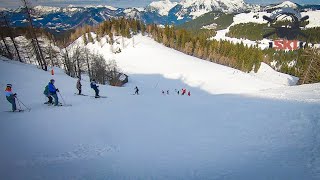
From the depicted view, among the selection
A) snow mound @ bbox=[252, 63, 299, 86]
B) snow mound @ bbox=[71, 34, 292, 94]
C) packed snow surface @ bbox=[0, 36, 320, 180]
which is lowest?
snow mound @ bbox=[252, 63, 299, 86]

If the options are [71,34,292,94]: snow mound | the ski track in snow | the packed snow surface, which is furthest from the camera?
[71,34,292,94]: snow mound

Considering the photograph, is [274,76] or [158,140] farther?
[274,76]

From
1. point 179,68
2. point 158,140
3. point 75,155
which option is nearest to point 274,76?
point 179,68

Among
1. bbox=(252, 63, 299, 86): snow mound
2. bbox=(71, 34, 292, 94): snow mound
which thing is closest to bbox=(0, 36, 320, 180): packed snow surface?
bbox=(71, 34, 292, 94): snow mound

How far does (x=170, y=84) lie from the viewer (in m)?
67.1

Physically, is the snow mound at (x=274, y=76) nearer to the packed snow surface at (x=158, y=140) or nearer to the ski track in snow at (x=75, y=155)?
the packed snow surface at (x=158, y=140)

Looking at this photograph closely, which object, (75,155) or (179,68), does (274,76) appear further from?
(75,155)

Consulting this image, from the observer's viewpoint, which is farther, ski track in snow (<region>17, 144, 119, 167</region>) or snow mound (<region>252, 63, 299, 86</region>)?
snow mound (<region>252, 63, 299, 86</region>)

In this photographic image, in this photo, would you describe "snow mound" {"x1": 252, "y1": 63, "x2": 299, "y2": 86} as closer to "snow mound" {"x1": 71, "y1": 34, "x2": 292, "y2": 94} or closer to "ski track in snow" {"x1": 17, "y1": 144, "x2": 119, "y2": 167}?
"snow mound" {"x1": 71, "y1": 34, "x2": 292, "y2": 94}

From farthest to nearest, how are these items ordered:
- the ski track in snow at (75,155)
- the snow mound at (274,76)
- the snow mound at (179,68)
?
the snow mound at (274,76)
the snow mound at (179,68)
the ski track in snow at (75,155)

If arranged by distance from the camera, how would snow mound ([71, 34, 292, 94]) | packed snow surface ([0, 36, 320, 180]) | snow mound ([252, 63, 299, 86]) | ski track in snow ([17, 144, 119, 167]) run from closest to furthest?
packed snow surface ([0, 36, 320, 180]), ski track in snow ([17, 144, 119, 167]), snow mound ([71, 34, 292, 94]), snow mound ([252, 63, 299, 86])

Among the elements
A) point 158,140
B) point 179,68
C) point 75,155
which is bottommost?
point 179,68

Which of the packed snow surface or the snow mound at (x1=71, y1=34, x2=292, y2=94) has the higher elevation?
the packed snow surface

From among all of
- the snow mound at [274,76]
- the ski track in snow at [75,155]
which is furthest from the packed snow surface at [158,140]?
the snow mound at [274,76]
